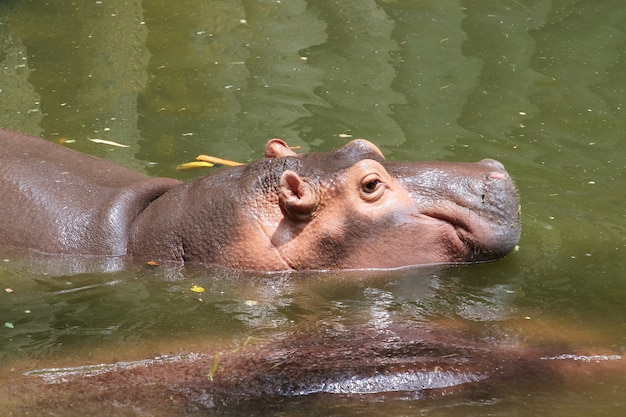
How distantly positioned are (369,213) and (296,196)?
45cm

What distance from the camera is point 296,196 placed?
6.70m

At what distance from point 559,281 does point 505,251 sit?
1.23 feet

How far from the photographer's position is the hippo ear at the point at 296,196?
662cm

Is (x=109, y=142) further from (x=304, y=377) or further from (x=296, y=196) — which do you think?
(x=304, y=377)

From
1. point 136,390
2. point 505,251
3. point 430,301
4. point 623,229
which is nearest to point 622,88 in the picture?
point 623,229

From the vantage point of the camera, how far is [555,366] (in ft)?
17.9

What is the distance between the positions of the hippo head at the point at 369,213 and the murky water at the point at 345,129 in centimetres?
14

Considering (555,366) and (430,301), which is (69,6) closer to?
(430,301)

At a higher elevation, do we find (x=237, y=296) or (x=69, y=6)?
(x=69, y=6)

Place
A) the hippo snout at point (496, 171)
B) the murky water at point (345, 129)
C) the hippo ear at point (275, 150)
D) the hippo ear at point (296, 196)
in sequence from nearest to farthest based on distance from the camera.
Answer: the murky water at point (345, 129)
the hippo ear at point (296, 196)
the hippo snout at point (496, 171)
the hippo ear at point (275, 150)

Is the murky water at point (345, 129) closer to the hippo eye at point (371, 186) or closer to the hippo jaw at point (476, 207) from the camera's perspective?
the hippo jaw at point (476, 207)

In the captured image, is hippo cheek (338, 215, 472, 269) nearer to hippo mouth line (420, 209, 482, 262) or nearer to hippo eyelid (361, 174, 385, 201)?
hippo mouth line (420, 209, 482, 262)

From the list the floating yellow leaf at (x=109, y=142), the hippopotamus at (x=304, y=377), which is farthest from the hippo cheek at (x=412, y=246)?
the floating yellow leaf at (x=109, y=142)

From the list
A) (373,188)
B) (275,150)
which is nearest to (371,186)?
(373,188)
